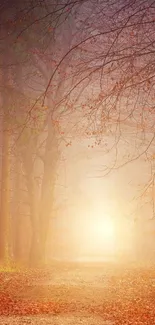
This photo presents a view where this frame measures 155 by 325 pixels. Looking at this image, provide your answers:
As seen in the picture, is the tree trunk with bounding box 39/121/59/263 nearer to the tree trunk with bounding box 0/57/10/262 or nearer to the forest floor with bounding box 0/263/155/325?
the tree trunk with bounding box 0/57/10/262

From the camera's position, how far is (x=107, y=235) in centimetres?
4462

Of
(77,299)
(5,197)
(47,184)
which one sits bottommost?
(77,299)

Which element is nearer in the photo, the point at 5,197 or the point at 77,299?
the point at 77,299

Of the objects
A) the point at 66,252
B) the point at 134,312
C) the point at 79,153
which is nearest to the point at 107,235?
the point at 66,252

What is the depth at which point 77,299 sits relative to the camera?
1106cm

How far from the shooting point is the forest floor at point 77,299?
874cm

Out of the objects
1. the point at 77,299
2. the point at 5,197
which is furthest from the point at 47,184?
the point at 77,299

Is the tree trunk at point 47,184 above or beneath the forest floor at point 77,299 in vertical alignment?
above

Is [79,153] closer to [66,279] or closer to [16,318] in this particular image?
[66,279]

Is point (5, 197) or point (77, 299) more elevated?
point (5, 197)

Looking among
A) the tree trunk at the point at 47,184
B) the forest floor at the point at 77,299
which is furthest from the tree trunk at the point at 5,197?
the forest floor at the point at 77,299

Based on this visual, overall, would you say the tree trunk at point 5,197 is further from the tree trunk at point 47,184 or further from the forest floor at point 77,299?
the forest floor at point 77,299

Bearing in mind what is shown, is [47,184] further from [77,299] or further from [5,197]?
[77,299]

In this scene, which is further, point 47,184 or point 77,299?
point 47,184
